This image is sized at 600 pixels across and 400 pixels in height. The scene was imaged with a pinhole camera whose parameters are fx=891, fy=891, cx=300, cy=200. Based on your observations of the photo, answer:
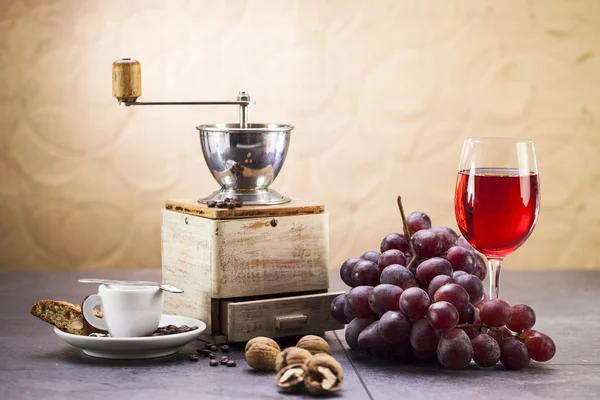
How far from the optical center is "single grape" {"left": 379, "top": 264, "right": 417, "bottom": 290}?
1335mm

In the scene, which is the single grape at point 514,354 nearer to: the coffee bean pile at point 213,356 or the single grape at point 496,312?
the single grape at point 496,312

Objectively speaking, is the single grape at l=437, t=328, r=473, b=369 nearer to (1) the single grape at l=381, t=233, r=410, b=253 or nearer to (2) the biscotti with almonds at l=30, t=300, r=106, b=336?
(1) the single grape at l=381, t=233, r=410, b=253

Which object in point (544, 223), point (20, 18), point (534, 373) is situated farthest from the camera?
point (544, 223)

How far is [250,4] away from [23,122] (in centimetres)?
72

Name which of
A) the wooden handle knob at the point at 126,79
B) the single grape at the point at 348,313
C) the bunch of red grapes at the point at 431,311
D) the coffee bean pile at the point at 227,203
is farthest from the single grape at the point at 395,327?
the wooden handle knob at the point at 126,79

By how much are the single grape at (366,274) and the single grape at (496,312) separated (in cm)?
18

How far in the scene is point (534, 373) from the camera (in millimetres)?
1289

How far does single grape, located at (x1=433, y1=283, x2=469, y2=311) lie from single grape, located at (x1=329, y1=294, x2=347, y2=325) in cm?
19

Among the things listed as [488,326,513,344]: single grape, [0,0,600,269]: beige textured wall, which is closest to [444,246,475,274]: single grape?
[488,326,513,344]: single grape

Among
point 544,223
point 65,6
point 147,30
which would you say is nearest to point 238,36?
point 147,30

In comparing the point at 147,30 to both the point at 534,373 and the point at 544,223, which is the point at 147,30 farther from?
the point at 534,373

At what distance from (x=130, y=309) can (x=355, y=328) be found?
34 centimetres

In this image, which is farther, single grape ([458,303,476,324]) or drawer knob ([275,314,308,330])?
drawer knob ([275,314,308,330])

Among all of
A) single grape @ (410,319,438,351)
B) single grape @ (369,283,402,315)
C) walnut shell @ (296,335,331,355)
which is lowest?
walnut shell @ (296,335,331,355)
